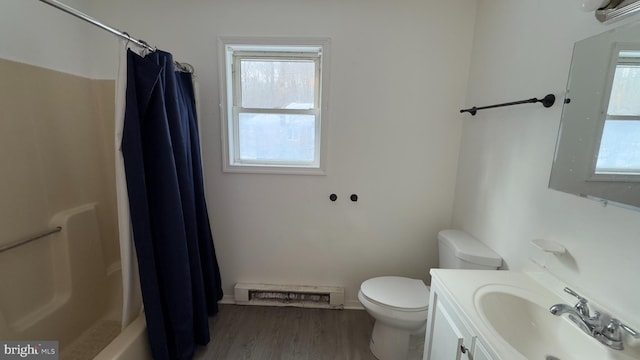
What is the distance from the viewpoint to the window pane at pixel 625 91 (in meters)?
0.82

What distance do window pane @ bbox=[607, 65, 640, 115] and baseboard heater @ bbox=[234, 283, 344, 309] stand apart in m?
1.82

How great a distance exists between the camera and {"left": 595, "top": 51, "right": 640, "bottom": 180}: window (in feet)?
2.68

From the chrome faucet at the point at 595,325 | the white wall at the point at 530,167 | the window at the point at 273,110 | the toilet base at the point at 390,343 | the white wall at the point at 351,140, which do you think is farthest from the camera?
the window at the point at 273,110

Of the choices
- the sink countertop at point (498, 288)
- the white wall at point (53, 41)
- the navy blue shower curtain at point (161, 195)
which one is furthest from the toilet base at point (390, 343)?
the white wall at point (53, 41)

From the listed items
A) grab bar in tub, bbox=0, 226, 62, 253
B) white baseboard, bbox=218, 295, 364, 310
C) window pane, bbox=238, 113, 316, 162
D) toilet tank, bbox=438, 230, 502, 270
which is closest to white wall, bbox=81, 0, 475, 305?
white baseboard, bbox=218, 295, 364, 310

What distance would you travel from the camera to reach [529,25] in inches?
49.3

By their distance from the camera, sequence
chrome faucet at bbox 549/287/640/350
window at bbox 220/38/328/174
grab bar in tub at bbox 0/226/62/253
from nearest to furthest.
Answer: chrome faucet at bbox 549/287/640/350, grab bar in tub at bbox 0/226/62/253, window at bbox 220/38/328/174

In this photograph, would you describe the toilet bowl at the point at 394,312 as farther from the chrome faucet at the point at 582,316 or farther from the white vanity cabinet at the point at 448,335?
the chrome faucet at the point at 582,316

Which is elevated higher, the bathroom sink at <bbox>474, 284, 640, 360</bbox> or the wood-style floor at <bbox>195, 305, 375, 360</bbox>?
the bathroom sink at <bbox>474, 284, 640, 360</bbox>

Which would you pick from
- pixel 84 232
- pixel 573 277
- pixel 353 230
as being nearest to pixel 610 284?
pixel 573 277

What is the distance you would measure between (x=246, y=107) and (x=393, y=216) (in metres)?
1.40

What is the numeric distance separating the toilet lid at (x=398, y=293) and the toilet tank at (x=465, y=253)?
0.25 meters

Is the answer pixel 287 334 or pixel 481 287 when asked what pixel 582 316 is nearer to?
pixel 481 287

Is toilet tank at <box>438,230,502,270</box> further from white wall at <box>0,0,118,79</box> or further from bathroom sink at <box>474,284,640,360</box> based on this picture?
white wall at <box>0,0,118,79</box>
